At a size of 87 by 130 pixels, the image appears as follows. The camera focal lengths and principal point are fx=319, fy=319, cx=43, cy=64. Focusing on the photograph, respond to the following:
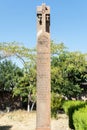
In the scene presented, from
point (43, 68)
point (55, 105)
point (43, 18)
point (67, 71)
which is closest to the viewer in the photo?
point (43, 68)

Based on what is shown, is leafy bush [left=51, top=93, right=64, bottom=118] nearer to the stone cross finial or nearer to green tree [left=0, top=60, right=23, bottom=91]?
green tree [left=0, top=60, right=23, bottom=91]

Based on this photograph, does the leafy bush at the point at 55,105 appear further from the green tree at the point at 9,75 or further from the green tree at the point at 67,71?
the green tree at the point at 9,75

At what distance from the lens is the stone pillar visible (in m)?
11.4

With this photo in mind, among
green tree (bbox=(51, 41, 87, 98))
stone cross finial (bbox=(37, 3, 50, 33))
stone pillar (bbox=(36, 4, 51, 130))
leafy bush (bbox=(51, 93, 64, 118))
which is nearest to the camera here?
stone pillar (bbox=(36, 4, 51, 130))

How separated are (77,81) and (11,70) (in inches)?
295

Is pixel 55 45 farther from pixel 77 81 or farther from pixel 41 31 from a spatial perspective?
pixel 41 31

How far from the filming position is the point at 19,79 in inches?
1147

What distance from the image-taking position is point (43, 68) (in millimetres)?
11414

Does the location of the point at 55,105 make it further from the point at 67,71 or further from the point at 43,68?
the point at 43,68

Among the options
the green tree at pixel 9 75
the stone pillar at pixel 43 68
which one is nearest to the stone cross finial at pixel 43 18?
the stone pillar at pixel 43 68

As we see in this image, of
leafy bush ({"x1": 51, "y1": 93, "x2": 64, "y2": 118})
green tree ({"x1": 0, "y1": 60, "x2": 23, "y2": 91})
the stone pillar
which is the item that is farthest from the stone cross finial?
green tree ({"x1": 0, "y1": 60, "x2": 23, "y2": 91})

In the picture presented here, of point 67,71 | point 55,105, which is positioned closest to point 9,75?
point 67,71

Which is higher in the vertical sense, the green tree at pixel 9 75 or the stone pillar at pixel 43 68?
the green tree at pixel 9 75

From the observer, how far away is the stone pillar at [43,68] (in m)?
11.4
